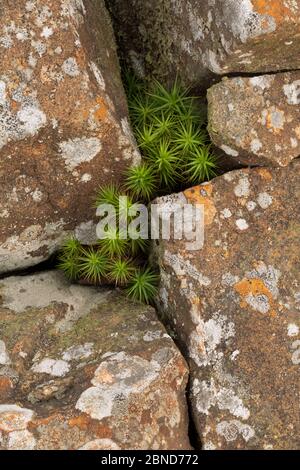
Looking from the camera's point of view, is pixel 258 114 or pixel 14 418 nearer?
pixel 14 418

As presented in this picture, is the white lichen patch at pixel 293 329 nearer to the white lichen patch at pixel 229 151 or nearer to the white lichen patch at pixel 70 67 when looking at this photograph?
the white lichen patch at pixel 229 151

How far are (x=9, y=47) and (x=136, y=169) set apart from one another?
3.93 ft

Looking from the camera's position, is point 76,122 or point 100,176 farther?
point 100,176

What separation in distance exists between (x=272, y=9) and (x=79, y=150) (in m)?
1.57

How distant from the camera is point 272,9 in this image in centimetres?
409

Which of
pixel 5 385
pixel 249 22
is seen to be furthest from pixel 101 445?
pixel 249 22

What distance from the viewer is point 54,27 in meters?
4.29

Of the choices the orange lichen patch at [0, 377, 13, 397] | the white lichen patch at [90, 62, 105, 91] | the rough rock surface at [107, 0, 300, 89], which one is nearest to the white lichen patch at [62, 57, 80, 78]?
the white lichen patch at [90, 62, 105, 91]

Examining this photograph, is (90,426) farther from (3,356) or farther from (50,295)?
(50,295)

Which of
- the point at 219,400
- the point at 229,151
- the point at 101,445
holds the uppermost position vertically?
the point at 229,151

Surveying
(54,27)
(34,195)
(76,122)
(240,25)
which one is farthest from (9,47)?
(240,25)

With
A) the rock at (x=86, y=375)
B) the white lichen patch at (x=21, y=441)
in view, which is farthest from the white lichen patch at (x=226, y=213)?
the white lichen patch at (x=21, y=441)

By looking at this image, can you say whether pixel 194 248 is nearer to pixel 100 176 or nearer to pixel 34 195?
pixel 100 176

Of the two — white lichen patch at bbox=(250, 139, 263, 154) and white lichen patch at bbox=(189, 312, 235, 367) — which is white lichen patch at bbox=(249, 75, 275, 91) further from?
white lichen patch at bbox=(189, 312, 235, 367)
